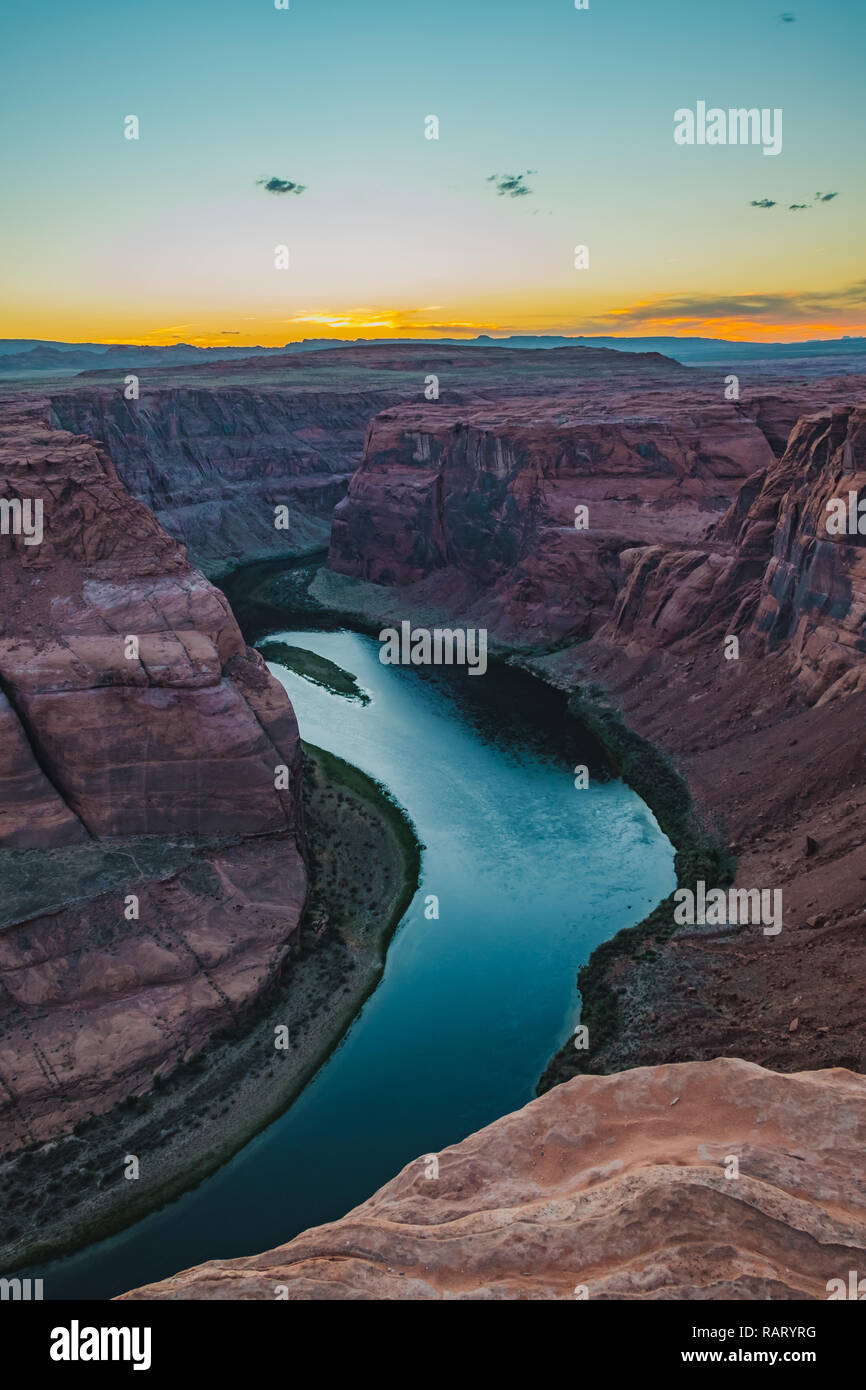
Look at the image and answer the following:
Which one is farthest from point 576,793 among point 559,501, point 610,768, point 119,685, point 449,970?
point 559,501

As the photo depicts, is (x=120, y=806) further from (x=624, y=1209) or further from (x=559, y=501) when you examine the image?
(x=559, y=501)

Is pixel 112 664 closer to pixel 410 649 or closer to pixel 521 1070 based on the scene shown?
pixel 521 1070

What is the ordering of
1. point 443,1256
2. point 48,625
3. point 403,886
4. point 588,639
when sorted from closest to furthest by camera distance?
point 443,1256 < point 48,625 < point 403,886 < point 588,639

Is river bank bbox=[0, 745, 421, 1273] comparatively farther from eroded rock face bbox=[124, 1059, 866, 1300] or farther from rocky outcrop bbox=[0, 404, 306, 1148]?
eroded rock face bbox=[124, 1059, 866, 1300]

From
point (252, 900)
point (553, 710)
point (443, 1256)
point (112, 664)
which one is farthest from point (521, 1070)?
point (553, 710)

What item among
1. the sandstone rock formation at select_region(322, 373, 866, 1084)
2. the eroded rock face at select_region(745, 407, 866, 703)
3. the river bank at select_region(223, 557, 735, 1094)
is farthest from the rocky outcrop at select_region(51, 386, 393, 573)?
the eroded rock face at select_region(745, 407, 866, 703)
